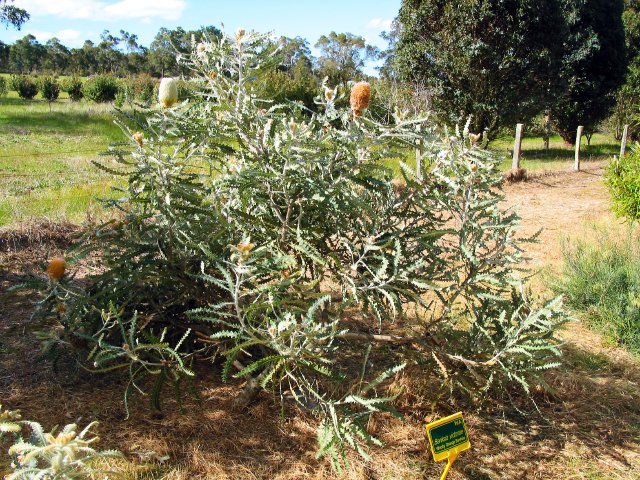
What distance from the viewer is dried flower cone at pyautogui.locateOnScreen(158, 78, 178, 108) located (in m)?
1.90

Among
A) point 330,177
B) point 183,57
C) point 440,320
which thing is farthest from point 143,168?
point 440,320

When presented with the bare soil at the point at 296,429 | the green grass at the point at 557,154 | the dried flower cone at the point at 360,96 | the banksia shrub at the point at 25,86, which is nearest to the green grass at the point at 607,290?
the bare soil at the point at 296,429

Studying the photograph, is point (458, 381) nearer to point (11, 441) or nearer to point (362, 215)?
point (362, 215)

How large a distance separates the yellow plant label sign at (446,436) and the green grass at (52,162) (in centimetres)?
215

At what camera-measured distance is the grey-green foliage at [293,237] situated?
192 centimetres

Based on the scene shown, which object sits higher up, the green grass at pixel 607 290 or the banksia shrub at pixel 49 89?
the banksia shrub at pixel 49 89

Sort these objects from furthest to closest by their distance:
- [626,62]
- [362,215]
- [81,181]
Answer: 1. [626,62]
2. [81,181]
3. [362,215]

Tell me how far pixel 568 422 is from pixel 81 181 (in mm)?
7042

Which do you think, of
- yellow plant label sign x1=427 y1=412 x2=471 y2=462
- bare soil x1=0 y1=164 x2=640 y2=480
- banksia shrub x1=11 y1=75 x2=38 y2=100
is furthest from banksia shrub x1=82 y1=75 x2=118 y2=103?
yellow plant label sign x1=427 y1=412 x2=471 y2=462

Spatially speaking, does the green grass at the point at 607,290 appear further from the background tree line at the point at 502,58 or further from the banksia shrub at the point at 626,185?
the background tree line at the point at 502,58

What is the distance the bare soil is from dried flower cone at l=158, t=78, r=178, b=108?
1.10 metres

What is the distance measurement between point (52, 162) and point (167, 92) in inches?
347

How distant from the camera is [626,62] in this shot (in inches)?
697

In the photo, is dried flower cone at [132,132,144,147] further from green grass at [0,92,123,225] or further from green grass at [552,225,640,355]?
green grass at [552,225,640,355]
